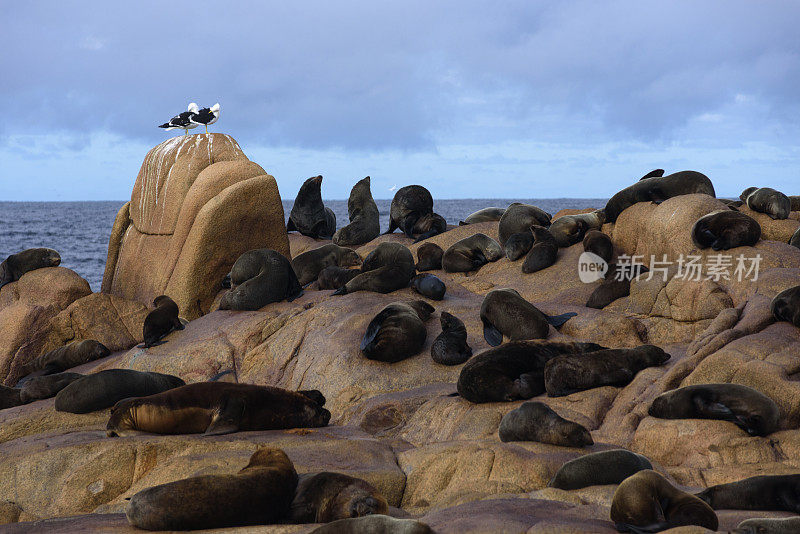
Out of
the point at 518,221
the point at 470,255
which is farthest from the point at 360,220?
the point at 470,255

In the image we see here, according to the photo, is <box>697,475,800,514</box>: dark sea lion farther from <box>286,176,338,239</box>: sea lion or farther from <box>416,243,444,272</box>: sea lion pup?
<box>286,176,338,239</box>: sea lion

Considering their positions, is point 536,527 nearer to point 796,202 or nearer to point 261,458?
point 261,458

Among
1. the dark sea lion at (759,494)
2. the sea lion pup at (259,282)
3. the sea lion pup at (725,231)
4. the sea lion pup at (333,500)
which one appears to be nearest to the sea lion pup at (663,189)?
the sea lion pup at (725,231)

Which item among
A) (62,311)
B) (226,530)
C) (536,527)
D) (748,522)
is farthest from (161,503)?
(62,311)

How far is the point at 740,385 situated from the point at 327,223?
14066 mm

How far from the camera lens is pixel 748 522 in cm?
359

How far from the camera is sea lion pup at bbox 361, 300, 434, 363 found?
8406 mm

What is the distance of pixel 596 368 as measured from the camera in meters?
7.10

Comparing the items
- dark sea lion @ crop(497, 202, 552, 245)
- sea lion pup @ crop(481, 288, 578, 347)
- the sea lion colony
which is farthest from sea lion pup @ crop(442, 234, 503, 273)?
sea lion pup @ crop(481, 288, 578, 347)

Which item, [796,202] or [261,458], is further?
[796,202]

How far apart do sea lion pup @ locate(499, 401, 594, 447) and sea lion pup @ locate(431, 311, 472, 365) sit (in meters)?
2.24

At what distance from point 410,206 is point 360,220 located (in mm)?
1372

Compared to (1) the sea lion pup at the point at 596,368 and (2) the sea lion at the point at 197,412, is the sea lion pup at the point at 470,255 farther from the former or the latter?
(2) the sea lion at the point at 197,412

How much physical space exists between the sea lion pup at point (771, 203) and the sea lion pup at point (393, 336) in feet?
22.9
